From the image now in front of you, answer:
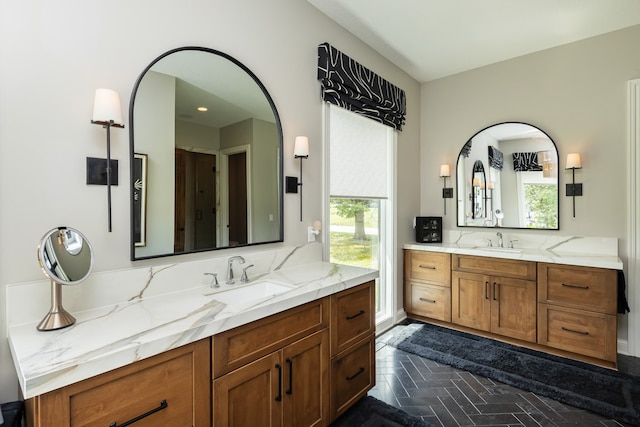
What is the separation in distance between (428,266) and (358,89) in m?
2.00

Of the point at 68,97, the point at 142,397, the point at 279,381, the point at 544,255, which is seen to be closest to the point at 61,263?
the point at 142,397

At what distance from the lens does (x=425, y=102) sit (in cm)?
407

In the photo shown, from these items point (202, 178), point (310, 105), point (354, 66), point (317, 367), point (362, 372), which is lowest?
point (362, 372)

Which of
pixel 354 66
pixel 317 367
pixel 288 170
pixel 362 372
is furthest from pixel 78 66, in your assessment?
pixel 362 372

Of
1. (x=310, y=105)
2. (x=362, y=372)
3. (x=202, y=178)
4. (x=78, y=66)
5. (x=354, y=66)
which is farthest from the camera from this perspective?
(x=354, y=66)

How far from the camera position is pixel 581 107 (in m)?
3.10

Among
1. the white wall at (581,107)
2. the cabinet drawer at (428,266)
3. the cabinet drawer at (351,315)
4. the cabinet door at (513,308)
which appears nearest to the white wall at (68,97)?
the cabinet drawer at (351,315)

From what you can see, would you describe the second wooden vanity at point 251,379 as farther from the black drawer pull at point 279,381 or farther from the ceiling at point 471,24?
the ceiling at point 471,24

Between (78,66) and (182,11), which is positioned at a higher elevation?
(182,11)

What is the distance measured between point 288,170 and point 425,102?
258 cm

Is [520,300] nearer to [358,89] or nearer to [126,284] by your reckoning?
[358,89]

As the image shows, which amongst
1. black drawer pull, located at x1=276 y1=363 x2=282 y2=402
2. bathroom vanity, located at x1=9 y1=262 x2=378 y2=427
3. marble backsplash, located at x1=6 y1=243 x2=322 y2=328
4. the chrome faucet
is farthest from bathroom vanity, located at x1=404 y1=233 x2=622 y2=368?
black drawer pull, located at x1=276 y1=363 x2=282 y2=402

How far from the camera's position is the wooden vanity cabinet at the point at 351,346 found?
1.89 meters

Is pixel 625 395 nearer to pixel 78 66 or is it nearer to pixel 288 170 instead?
pixel 288 170
